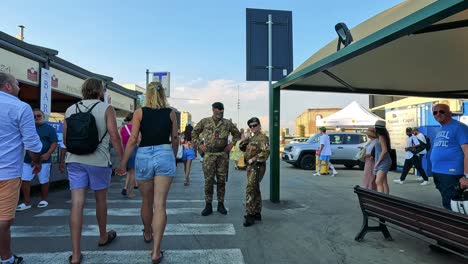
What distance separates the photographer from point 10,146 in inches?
152

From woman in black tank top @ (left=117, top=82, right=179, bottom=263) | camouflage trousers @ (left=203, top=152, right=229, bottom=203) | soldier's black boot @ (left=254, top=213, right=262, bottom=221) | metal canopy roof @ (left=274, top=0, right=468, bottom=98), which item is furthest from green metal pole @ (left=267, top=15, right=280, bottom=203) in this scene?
woman in black tank top @ (left=117, top=82, right=179, bottom=263)

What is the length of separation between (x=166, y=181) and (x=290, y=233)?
7.59ft

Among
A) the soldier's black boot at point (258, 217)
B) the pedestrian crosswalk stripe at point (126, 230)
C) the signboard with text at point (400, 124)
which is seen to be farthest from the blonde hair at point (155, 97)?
the signboard with text at point (400, 124)

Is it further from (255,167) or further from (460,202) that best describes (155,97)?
(460,202)

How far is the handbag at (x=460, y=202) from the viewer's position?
4.39 meters

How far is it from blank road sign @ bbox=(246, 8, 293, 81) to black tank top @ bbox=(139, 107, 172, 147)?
175 inches

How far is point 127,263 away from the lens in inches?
173

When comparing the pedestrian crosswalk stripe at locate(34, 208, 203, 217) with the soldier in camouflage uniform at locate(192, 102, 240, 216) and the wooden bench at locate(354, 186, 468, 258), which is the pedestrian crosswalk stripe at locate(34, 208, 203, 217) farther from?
the wooden bench at locate(354, 186, 468, 258)

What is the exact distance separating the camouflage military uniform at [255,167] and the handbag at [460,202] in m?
2.70

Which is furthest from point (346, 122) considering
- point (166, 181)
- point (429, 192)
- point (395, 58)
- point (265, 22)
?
point (166, 181)

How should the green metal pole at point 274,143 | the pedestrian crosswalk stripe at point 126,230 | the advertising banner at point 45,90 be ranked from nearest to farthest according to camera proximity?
the pedestrian crosswalk stripe at point 126,230, the green metal pole at point 274,143, the advertising banner at point 45,90

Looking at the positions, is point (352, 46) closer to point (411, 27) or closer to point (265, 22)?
point (411, 27)

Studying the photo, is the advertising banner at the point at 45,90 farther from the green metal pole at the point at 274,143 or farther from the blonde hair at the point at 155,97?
the blonde hair at the point at 155,97

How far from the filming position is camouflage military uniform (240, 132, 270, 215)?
636 cm
